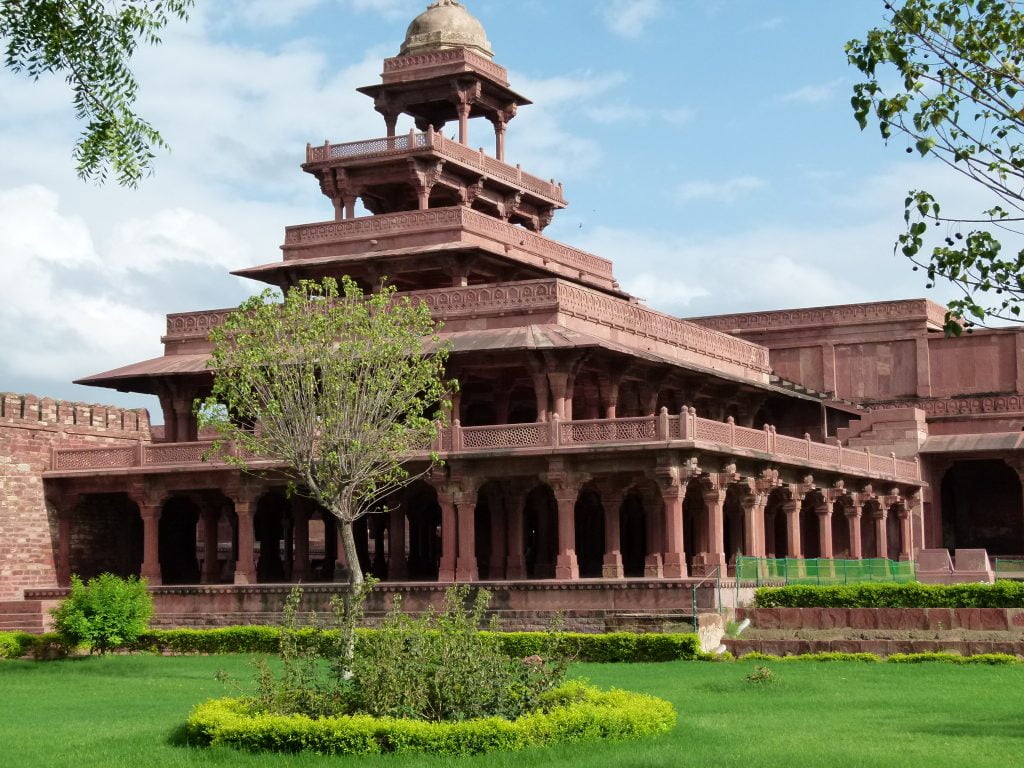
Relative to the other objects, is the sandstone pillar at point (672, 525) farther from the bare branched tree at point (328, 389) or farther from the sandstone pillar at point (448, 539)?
the bare branched tree at point (328, 389)

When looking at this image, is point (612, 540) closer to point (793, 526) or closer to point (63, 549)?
point (793, 526)

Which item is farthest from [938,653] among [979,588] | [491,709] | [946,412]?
[946,412]

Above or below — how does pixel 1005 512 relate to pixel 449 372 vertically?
below

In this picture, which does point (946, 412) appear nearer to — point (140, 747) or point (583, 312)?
point (583, 312)

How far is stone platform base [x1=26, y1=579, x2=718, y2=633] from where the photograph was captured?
34.8 meters

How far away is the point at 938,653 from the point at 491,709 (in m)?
13.5

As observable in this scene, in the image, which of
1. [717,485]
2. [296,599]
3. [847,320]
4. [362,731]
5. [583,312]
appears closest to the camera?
[362,731]

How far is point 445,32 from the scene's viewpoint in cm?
5081

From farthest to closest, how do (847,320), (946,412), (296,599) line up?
(847,320) < (946,412) < (296,599)

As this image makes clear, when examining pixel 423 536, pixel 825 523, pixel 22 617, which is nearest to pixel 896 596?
pixel 825 523

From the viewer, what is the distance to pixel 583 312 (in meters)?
42.0

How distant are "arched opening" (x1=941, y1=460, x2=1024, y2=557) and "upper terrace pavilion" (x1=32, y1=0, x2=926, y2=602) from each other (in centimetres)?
277

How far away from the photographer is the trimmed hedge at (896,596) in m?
32.4

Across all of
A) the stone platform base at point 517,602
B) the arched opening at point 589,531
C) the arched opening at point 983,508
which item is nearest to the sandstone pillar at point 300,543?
the stone platform base at point 517,602
